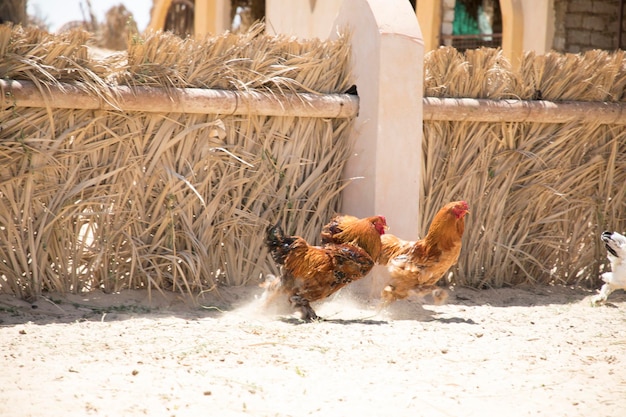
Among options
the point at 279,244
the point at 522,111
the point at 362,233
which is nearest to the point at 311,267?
the point at 279,244

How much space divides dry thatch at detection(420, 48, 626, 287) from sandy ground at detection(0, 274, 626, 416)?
2.72 feet

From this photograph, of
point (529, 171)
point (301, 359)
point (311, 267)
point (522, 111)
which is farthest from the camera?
point (529, 171)

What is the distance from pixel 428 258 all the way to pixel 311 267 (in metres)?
0.83

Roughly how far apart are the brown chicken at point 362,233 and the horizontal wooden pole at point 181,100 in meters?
0.97

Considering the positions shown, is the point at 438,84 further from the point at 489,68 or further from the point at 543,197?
the point at 543,197

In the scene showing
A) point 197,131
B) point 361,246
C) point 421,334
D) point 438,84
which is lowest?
point 421,334

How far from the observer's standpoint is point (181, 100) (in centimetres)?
496

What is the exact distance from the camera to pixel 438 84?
576cm

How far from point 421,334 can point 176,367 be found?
1543 mm

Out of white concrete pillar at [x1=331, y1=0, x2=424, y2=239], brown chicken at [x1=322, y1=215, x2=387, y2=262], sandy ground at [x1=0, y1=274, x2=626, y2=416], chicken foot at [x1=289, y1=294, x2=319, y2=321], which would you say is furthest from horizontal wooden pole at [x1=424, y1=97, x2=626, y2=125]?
chicken foot at [x1=289, y1=294, x2=319, y2=321]

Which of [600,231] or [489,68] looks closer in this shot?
[489,68]

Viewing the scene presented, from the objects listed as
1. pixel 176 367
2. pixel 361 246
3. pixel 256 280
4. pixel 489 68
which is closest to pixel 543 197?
pixel 489 68

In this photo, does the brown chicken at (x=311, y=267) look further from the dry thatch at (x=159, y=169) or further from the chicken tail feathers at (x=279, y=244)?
the dry thatch at (x=159, y=169)

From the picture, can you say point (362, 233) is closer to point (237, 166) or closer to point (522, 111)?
point (237, 166)
